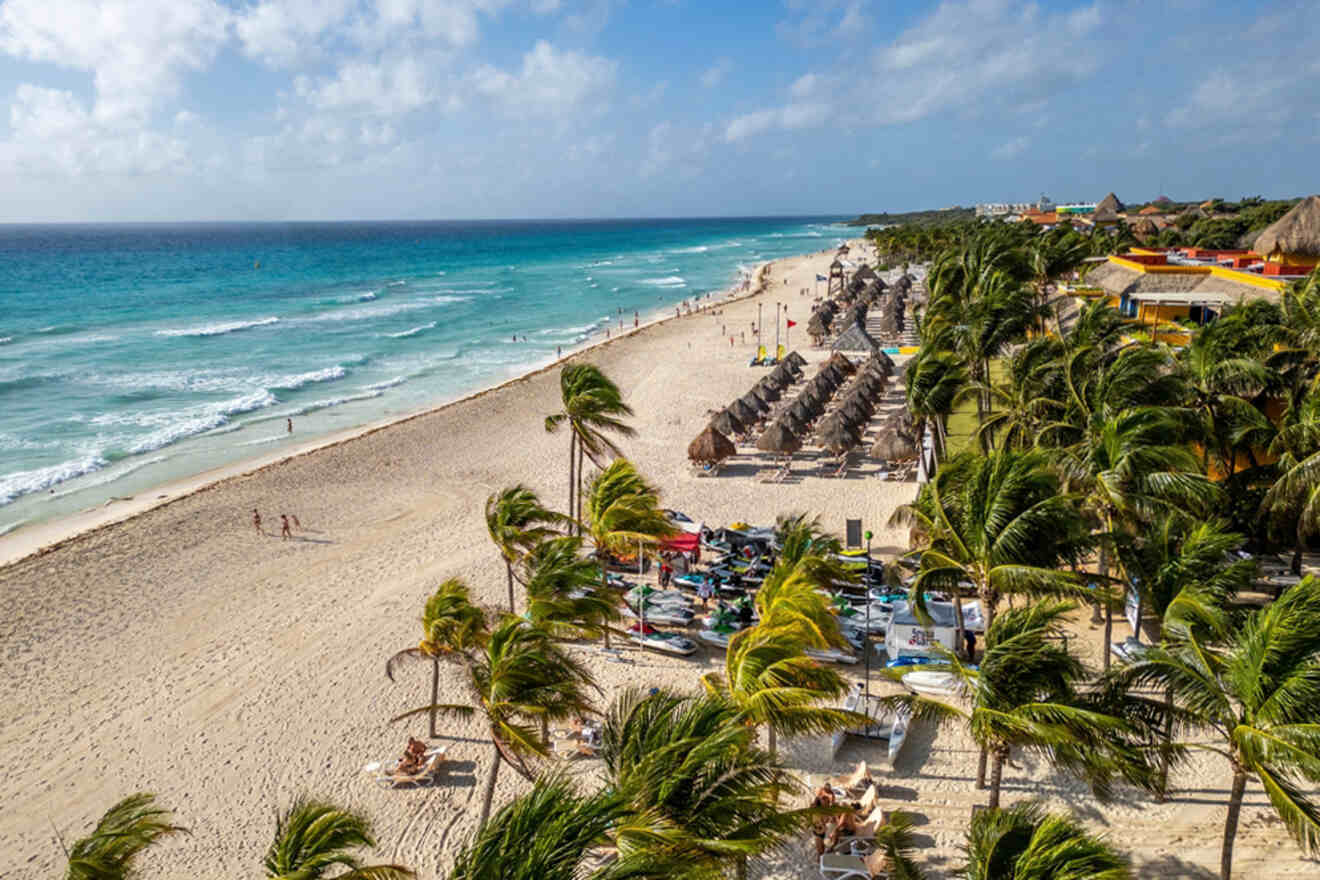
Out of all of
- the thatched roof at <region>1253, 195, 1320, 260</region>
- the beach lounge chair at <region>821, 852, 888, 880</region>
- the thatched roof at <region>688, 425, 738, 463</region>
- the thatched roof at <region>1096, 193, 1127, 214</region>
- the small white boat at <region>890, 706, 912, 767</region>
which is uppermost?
the thatched roof at <region>1096, 193, 1127, 214</region>

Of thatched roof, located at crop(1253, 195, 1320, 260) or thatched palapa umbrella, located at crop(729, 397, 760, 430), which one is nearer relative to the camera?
thatched roof, located at crop(1253, 195, 1320, 260)

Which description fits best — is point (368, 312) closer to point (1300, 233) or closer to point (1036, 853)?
point (1300, 233)

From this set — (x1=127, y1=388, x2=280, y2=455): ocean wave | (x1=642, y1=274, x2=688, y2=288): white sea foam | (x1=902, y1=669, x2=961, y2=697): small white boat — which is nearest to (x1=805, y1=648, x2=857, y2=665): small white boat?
(x1=902, y1=669, x2=961, y2=697): small white boat

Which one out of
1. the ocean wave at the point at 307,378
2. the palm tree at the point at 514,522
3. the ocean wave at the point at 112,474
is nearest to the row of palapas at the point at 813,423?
the palm tree at the point at 514,522

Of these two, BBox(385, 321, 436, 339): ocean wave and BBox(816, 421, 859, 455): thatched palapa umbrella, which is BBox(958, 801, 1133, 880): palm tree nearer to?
BBox(816, 421, 859, 455): thatched palapa umbrella

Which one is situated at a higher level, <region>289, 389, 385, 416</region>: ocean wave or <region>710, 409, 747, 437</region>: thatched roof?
<region>710, 409, 747, 437</region>: thatched roof

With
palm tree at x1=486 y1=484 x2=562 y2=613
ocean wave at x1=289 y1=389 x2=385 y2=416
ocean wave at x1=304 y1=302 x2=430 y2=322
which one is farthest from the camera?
ocean wave at x1=304 y1=302 x2=430 y2=322
